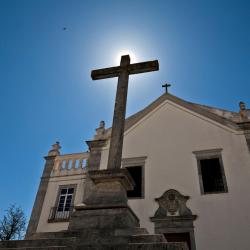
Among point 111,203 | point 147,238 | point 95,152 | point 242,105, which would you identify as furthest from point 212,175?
point 147,238

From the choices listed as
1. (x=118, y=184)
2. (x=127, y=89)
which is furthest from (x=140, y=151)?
(x=118, y=184)

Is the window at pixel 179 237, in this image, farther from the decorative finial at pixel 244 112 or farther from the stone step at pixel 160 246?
the stone step at pixel 160 246

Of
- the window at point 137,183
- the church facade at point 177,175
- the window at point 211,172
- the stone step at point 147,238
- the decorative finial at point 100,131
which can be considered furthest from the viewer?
the decorative finial at point 100,131

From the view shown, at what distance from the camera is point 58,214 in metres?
12.4

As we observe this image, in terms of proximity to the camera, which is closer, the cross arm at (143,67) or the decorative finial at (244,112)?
the cross arm at (143,67)

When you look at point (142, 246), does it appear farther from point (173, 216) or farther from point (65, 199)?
point (65, 199)

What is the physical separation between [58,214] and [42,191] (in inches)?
61.6

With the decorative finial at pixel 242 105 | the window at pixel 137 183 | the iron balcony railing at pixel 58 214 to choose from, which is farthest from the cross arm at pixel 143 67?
the decorative finial at pixel 242 105

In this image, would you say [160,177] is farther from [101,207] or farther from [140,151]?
[101,207]

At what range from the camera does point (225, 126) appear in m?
12.2

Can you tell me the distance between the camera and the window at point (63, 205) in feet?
39.9

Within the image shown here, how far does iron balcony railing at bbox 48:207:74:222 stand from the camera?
1209cm

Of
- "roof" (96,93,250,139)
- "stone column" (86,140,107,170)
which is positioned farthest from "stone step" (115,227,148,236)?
"roof" (96,93,250,139)

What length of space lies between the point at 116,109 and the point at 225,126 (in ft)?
25.7
